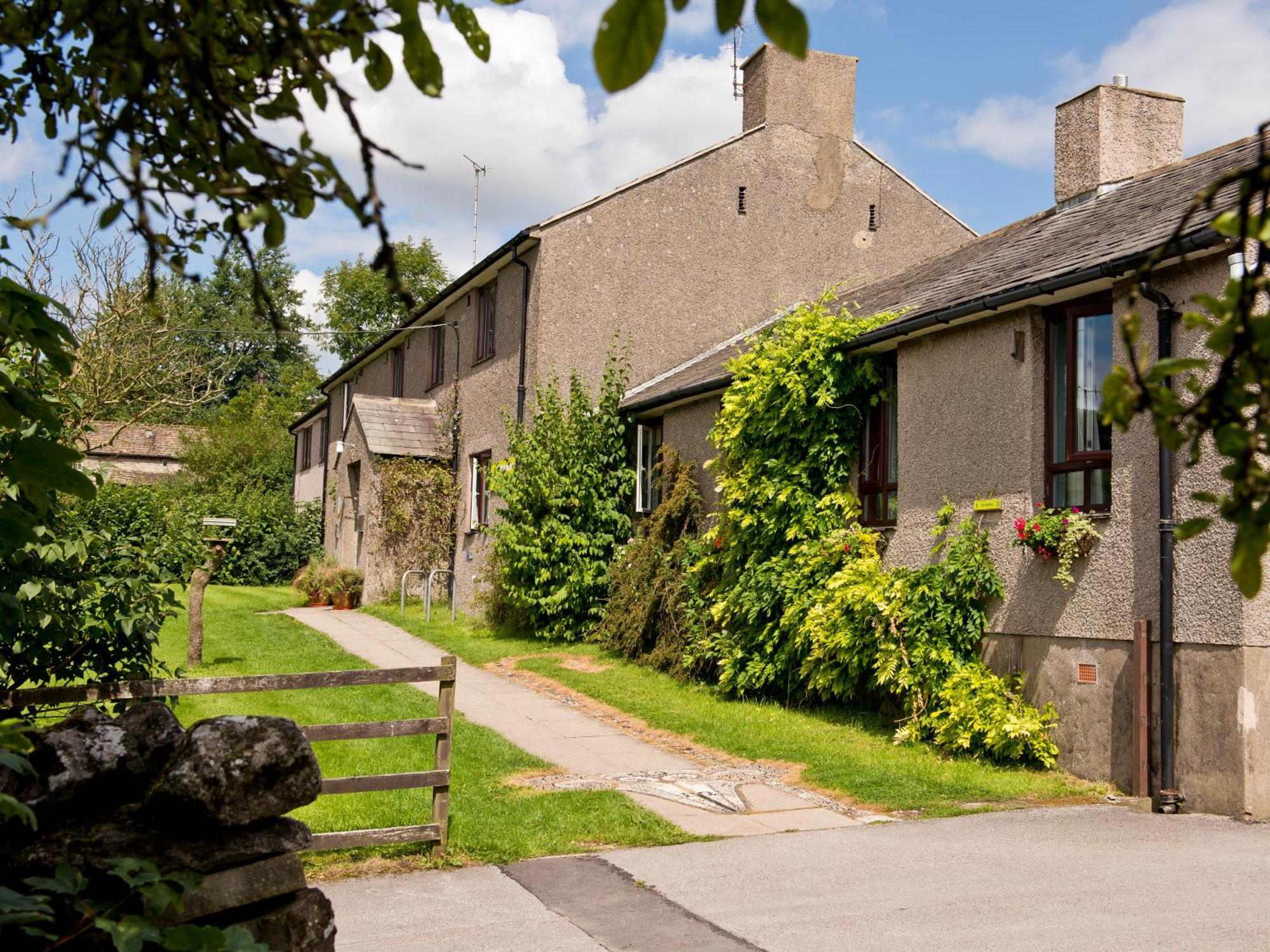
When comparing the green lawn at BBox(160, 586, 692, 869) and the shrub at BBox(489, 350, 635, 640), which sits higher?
the shrub at BBox(489, 350, 635, 640)

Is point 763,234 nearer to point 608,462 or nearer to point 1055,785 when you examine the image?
point 608,462

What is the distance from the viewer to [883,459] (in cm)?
1270

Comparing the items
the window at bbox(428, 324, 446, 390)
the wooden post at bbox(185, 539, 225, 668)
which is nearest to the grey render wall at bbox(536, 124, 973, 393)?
the window at bbox(428, 324, 446, 390)

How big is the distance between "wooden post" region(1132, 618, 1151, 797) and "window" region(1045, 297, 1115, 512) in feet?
3.83

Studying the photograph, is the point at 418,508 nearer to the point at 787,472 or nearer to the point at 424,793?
the point at 787,472

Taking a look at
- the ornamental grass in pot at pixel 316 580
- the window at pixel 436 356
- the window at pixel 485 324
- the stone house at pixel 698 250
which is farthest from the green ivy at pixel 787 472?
the ornamental grass in pot at pixel 316 580

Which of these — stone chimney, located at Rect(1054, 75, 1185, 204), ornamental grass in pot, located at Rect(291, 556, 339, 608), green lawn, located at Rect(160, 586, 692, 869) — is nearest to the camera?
green lawn, located at Rect(160, 586, 692, 869)

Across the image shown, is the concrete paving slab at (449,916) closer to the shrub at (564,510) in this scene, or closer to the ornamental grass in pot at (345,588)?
the shrub at (564,510)

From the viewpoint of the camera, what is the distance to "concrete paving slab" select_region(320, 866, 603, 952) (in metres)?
5.80

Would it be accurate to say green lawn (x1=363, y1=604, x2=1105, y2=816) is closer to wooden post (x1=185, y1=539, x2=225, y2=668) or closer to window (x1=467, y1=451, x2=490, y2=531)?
wooden post (x1=185, y1=539, x2=225, y2=668)

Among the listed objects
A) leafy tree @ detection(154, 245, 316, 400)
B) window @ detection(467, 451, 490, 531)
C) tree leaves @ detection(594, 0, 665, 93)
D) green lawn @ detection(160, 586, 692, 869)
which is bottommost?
green lawn @ detection(160, 586, 692, 869)

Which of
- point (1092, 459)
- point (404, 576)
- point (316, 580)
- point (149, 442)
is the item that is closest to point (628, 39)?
point (1092, 459)

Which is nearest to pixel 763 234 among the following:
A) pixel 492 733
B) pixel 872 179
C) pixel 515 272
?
pixel 872 179

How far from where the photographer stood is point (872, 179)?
68.5ft
